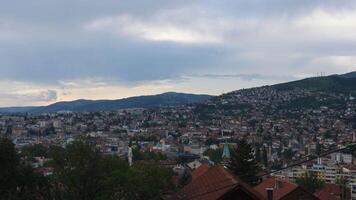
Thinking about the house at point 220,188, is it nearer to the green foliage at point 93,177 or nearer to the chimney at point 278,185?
the green foliage at point 93,177

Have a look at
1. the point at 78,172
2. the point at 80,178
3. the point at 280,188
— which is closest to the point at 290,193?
the point at 280,188

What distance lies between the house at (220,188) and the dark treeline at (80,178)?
2.00m

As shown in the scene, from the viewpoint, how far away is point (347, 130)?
19388 centimetres

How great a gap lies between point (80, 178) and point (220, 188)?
728cm

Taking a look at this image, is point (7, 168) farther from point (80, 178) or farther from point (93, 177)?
point (93, 177)

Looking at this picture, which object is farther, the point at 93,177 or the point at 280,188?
the point at 280,188

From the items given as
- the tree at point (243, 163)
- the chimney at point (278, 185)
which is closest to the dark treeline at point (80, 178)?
the chimney at point (278, 185)

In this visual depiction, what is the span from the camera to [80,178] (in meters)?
25.3

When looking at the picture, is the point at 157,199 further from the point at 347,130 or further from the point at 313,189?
the point at 347,130

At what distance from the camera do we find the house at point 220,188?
64.4 feet

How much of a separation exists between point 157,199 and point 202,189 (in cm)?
250

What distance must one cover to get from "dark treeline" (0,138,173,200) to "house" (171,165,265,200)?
200cm

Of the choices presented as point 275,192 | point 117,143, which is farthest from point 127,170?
point 117,143

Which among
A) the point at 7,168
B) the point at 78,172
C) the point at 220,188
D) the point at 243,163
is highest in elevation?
the point at 7,168
